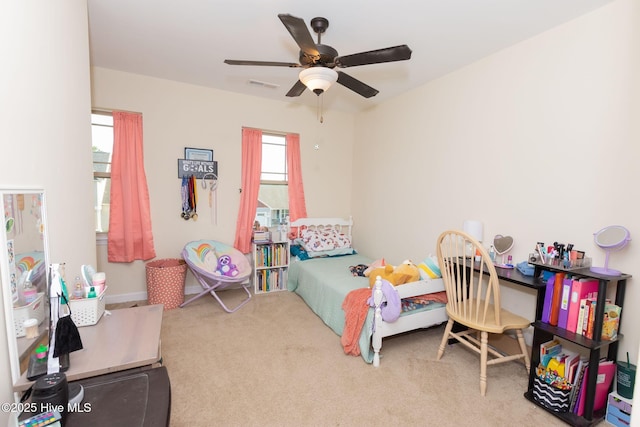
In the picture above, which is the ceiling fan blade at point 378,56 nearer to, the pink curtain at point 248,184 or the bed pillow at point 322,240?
the pink curtain at point 248,184

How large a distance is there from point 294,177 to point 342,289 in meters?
1.96

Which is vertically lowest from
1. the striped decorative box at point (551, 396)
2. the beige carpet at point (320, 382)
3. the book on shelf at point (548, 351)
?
the beige carpet at point (320, 382)

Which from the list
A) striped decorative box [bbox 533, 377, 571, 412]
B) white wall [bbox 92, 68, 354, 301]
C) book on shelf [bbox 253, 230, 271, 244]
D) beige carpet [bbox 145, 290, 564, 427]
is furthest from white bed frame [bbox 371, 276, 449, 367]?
white wall [bbox 92, 68, 354, 301]

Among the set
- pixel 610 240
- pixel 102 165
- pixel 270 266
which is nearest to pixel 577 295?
pixel 610 240

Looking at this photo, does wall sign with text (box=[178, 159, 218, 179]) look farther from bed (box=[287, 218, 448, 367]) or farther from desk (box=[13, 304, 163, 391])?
desk (box=[13, 304, 163, 391])

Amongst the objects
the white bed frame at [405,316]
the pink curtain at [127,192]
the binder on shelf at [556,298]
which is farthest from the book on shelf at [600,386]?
the pink curtain at [127,192]

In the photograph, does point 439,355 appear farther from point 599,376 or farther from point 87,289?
point 87,289

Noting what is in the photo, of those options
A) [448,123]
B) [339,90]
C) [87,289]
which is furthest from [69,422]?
[339,90]

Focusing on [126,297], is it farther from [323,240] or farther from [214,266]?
[323,240]

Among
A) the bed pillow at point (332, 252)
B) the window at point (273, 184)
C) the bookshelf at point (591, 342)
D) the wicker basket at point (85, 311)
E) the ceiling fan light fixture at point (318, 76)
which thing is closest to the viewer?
the wicker basket at point (85, 311)

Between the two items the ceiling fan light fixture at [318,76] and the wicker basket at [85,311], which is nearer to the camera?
the wicker basket at [85,311]

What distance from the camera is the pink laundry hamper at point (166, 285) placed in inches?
123

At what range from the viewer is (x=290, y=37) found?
244cm

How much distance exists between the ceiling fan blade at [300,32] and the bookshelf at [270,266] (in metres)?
2.51
